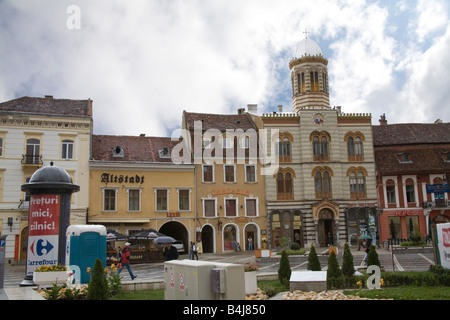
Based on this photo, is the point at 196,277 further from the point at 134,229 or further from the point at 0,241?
the point at 134,229

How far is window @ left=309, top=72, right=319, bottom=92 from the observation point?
47.1 metres

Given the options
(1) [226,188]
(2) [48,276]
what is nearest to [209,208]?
(1) [226,188]

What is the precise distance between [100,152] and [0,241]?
23.1 meters

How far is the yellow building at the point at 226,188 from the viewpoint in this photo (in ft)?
138

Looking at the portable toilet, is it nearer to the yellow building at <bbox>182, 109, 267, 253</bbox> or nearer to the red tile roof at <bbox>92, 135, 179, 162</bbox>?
the red tile roof at <bbox>92, 135, 179, 162</bbox>

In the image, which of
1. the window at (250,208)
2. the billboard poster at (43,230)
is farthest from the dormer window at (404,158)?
the billboard poster at (43,230)

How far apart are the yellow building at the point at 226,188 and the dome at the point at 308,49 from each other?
404 inches

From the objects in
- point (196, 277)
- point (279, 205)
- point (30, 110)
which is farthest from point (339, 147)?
point (196, 277)

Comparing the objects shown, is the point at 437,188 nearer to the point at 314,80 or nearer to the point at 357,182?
the point at 357,182

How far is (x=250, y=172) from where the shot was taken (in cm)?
4375

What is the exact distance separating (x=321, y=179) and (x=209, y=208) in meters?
10.7

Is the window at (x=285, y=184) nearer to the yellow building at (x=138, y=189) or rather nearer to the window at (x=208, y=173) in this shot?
the window at (x=208, y=173)

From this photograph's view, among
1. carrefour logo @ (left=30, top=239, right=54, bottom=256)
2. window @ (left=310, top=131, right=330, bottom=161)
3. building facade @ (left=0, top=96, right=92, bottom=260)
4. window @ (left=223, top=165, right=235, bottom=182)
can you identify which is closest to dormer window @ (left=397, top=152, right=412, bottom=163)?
window @ (left=310, top=131, right=330, bottom=161)

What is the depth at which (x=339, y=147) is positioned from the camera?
44906 millimetres
